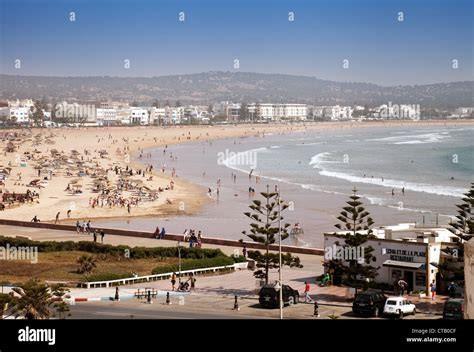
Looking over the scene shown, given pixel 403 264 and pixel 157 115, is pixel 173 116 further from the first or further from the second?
pixel 403 264

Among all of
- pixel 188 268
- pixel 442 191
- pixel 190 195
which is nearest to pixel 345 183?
pixel 442 191

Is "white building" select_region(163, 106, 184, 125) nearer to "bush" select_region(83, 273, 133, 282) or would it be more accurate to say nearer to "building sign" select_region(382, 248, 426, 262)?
"bush" select_region(83, 273, 133, 282)

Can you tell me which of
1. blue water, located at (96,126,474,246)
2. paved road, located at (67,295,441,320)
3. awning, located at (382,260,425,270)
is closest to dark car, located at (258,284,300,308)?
paved road, located at (67,295,441,320)

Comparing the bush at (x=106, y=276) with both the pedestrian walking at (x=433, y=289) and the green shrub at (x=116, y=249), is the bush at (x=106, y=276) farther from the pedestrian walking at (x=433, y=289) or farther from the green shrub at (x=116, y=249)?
the pedestrian walking at (x=433, y=289)

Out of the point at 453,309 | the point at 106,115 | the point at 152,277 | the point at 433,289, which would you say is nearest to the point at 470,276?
the point at 453,309

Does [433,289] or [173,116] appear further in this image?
[173,116]

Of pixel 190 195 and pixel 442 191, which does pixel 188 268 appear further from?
pixel 442 191

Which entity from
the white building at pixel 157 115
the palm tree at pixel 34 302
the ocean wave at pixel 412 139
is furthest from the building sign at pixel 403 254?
the white building at pixel 157 115
